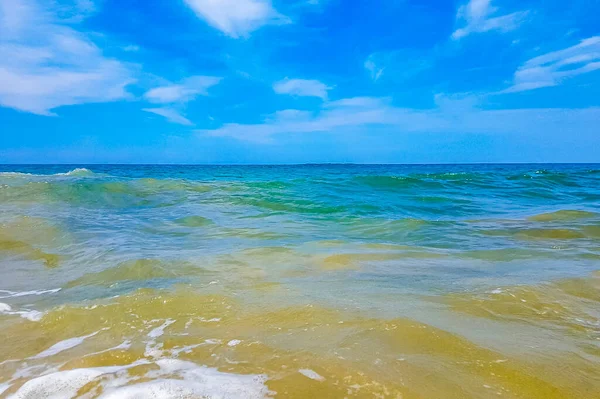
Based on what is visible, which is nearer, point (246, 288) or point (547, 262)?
point (246, 288)

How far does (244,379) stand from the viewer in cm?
206

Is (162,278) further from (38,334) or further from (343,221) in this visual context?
(343,221)

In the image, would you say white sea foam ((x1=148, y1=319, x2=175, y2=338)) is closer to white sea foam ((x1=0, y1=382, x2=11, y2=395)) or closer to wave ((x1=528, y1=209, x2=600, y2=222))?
white sea foam ((x1=0, y1=382, x2=11, y2=395))

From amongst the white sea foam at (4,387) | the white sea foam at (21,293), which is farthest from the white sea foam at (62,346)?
the white sea foam at (21,293)

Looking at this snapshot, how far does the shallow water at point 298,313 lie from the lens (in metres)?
2.03

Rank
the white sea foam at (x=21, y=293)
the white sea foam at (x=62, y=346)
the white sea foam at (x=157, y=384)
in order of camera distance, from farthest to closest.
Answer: the white sea foam at (x=21, y=293) < the white sea foam at (x=62, y=346) < the white sea foam at (x=157, y=384)

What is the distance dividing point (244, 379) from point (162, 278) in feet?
6.83

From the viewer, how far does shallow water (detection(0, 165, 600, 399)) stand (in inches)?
80.0

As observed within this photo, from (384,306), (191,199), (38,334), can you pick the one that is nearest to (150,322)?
(38,334)

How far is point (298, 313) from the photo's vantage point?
293cm

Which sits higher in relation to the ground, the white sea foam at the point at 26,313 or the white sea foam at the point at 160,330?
the white sea foam at the point at 26,313

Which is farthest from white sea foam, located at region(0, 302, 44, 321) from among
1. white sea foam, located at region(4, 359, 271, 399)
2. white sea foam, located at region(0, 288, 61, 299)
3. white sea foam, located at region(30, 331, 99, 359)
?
white sea foam, located at region(4, 359, 271, 399)

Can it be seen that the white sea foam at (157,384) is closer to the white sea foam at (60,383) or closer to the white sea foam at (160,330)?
the white sea foam at (60,383)

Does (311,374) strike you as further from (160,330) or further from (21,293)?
(21,293)
